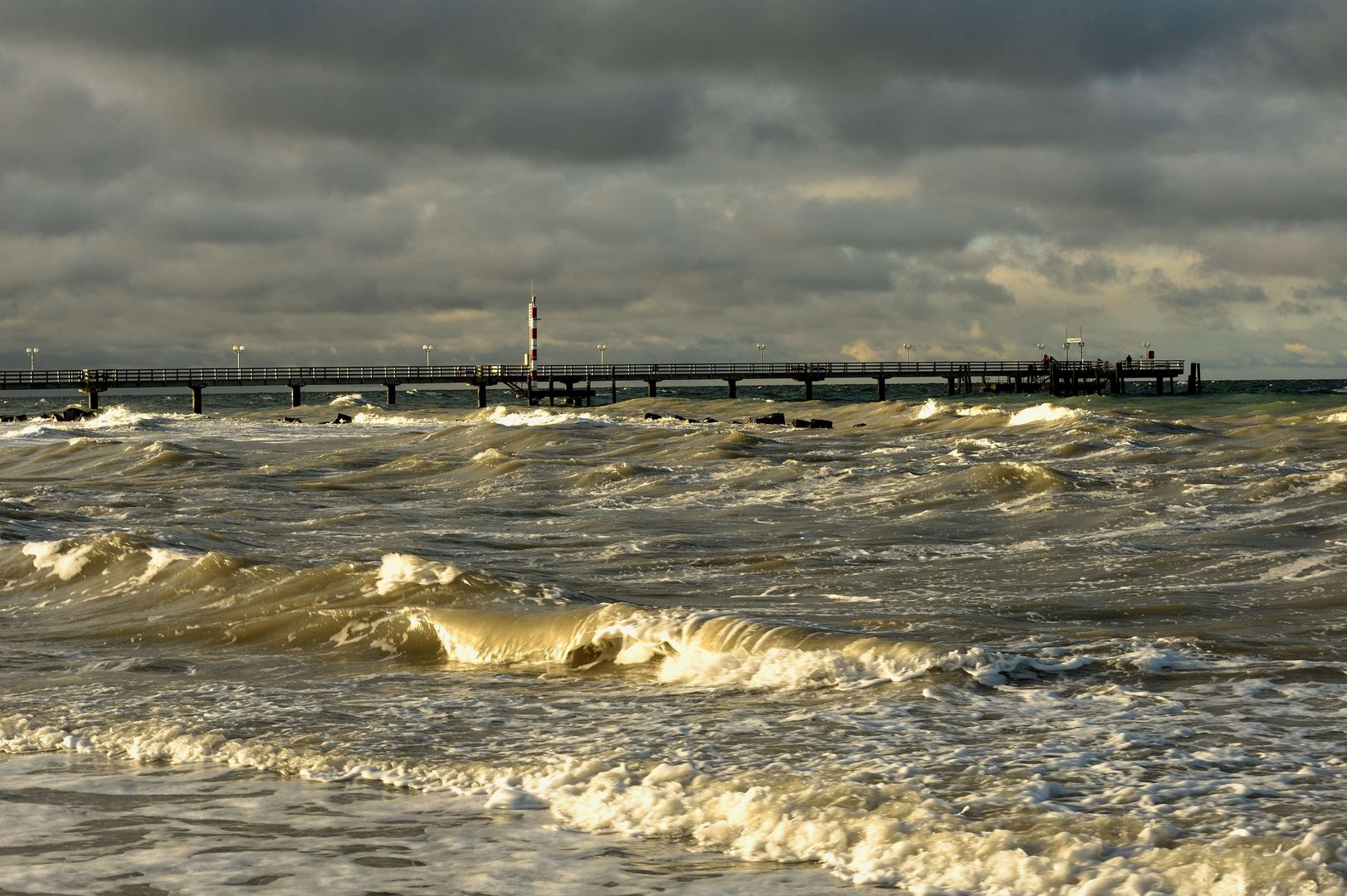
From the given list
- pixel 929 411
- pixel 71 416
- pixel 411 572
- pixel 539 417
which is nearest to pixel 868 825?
pixel 411 572

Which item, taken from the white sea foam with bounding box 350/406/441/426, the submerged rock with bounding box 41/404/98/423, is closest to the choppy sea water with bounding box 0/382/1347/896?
the white sea foam with bounding box 350/406/441/426

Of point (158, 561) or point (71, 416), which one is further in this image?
point (71, 416)

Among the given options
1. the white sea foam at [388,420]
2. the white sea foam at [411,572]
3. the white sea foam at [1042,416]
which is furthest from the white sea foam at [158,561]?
the white sea foam at [388,420]

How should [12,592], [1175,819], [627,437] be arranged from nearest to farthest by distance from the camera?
1. [1175,819]
2. [12,592]
3. [627,437]

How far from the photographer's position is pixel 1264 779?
18.2 ft

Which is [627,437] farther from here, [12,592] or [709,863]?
[709,863]

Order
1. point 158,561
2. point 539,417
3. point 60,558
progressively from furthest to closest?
point 539,417 < point 60,558 < point 158,561

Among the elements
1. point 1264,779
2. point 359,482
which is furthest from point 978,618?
point 359,482

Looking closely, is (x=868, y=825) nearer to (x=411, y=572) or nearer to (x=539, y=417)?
(x=411, y=572)

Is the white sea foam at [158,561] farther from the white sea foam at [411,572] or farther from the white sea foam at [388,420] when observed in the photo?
the white sea foam at [388,420]

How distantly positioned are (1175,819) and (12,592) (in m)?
11.4

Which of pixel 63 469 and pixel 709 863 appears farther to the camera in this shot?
pixel 63 469

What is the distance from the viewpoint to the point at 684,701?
7445 mm

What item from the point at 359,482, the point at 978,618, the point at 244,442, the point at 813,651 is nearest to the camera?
the point at 813,651
